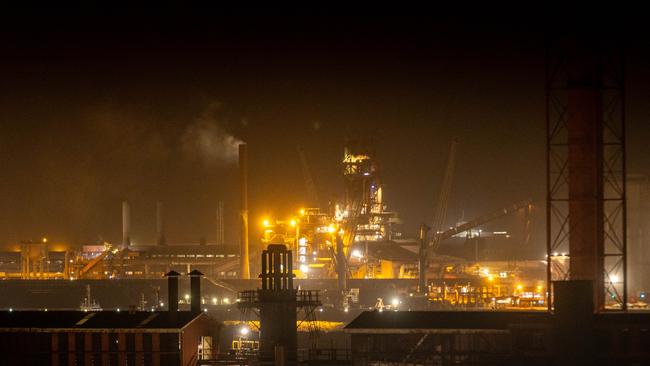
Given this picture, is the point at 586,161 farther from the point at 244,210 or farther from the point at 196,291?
the point at 244,210

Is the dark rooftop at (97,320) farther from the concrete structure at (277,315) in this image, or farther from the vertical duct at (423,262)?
the vertical duct at (423,262)

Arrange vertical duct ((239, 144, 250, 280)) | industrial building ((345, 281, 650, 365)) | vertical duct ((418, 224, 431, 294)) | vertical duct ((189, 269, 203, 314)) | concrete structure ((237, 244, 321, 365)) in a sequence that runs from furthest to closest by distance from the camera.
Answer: vertical duct ((239, 144, 250, 280)) → vertical duct ((418, 224, 431, 294)) → vertical duct ((189, 269, 203, 314)) → concrete structure ((237, 244, 321, 365)) → industrial building ((345, 281, 650, 365))

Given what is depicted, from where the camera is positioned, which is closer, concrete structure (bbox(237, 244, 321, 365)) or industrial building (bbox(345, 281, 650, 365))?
industrial building (bbox(345, 281, 650, 365))

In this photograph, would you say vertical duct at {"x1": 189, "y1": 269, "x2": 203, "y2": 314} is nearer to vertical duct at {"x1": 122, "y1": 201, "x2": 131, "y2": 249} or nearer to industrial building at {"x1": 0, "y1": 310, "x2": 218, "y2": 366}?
industrial building at {"x1": 0, "y1": 310, "x2": 218, "y2": 366}

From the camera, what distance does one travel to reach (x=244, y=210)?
92.2 m

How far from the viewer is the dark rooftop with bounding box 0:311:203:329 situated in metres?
32.7

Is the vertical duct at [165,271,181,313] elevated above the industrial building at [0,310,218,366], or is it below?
above

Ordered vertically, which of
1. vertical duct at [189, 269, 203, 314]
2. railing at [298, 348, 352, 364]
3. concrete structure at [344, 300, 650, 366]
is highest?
vertical duct at [189, 269, 203, 314]

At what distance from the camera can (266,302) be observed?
115 feet

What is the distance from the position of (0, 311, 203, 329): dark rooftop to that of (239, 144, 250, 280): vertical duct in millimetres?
55431

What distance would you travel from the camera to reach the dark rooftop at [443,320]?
3038 cm

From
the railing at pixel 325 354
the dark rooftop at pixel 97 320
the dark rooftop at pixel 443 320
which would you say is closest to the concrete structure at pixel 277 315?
the railing at pixel 325 354

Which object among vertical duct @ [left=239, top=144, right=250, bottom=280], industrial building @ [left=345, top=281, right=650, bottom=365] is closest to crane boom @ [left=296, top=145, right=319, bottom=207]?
vertical duct @ [left=239, top=144, right=250, bottom=280]

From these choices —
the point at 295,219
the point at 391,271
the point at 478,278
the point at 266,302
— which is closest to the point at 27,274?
the point at 295,219
